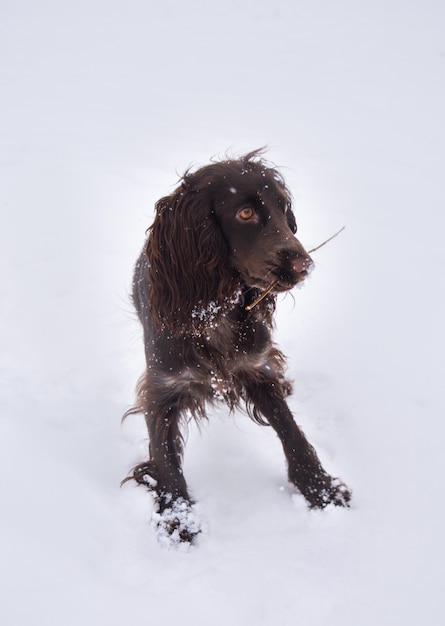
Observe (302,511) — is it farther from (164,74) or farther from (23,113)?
(164,74)

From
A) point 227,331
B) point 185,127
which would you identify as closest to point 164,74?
point 185,127

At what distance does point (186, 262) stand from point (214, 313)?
251 mm

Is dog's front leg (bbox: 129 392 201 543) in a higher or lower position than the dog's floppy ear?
lower

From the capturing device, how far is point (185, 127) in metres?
7.17

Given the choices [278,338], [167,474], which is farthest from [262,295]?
[278,338]

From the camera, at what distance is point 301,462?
7.92 feet

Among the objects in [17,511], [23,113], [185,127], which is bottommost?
[17,511]

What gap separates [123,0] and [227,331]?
1063 centimetres

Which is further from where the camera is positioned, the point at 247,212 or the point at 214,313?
the point at 214,313

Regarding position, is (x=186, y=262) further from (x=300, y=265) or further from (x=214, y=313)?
(x=300, y=265)

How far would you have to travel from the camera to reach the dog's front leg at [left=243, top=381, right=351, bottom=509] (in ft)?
7.73

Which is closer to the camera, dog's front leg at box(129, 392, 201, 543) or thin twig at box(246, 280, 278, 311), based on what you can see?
thin twig at box(246, 280, 278, 311)

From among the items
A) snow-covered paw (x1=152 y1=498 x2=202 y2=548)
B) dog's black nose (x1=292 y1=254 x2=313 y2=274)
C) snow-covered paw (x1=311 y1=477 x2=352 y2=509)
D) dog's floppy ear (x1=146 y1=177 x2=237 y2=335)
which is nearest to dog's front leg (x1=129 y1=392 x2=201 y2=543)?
snow-covered paw (x1=152 y1=498 x2=202 y2=548)

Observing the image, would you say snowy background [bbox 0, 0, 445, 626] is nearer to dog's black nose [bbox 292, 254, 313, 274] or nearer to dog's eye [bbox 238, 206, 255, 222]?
dog's eye [bbox 238, 206, 255, 222]
